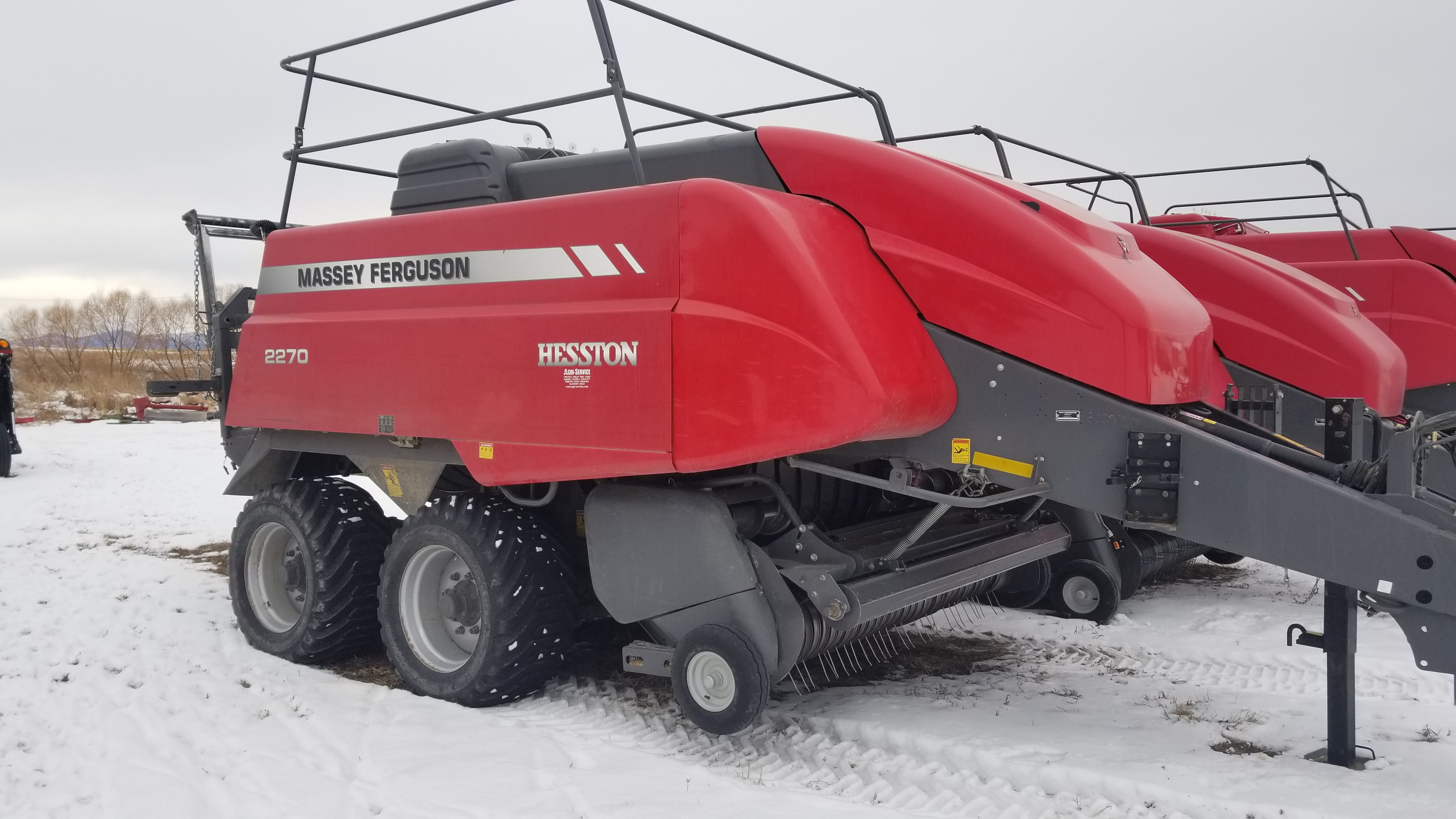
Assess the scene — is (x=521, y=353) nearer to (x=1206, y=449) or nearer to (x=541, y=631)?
(x=541, y=631)

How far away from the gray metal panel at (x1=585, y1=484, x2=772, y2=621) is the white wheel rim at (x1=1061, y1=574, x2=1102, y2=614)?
2766 mm

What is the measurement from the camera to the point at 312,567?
505 cm

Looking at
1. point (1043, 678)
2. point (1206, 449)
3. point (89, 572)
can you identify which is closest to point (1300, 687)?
point (1043, 678)

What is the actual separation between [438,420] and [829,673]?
2009mm

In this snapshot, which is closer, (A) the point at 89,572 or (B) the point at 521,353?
(B) the point at 521,353

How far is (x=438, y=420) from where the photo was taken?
4.36 metres

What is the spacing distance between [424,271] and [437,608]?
1.44 m

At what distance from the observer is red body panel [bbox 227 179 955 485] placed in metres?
3.50

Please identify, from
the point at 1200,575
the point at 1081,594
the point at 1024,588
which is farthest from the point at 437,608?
the point at 1200,575

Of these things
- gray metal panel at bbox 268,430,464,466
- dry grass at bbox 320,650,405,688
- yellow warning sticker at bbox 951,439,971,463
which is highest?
yellow warning sticker at bbox 951,439,971,463

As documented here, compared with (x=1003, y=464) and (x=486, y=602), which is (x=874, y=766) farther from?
(x=486, y=602)

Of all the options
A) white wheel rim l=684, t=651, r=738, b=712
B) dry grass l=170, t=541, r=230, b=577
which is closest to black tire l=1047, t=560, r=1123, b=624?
white wheel rim l=684, t=651, r=738, b=712

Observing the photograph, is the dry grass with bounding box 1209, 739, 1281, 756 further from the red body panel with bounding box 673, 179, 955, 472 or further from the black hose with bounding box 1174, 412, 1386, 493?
the red body panel with bounding box 673, 179, 955, 472

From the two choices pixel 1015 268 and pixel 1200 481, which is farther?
pixel 1015 268
